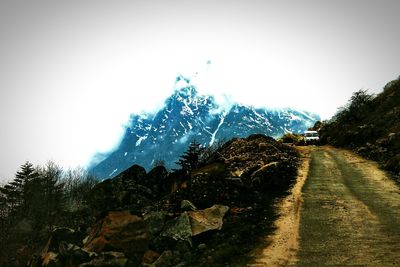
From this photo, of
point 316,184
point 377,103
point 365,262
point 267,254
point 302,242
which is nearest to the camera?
point 365,262

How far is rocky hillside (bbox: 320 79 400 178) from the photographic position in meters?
36.4

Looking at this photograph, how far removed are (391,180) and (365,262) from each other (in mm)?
16455

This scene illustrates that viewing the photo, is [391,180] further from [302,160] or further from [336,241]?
[336,241]

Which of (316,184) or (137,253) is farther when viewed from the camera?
(316,184)

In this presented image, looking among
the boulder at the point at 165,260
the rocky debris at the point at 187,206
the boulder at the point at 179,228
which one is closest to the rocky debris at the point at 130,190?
the rocky debris at the point at 187,206

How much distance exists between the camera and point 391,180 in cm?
2712

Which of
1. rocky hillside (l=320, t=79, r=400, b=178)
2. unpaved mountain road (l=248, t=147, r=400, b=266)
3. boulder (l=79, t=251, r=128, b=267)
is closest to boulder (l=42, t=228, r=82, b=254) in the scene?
boulder (l=79, t=251, r=128, b=267)

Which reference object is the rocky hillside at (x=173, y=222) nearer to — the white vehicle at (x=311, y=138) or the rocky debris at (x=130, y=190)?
the rocky debris at (x=130, y=190)

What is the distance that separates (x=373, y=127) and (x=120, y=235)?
38073 millimetres

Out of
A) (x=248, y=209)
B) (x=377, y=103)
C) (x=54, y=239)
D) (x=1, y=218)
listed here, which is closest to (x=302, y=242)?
(x=248, y=209)

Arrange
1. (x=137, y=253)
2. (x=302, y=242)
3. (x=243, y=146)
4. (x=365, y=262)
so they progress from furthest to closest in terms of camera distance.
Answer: (x=243, y=146) < (x=137, y=253) < (x=302, y=242) < (x=365, y=262)

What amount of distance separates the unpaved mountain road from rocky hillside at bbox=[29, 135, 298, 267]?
1229 mm

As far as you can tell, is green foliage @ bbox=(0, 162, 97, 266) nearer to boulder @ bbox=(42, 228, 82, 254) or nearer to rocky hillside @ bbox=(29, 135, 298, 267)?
rocky hillside @ bbox=(29, 135, 298, 267)

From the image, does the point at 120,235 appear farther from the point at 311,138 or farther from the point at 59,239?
the point at 311,138
